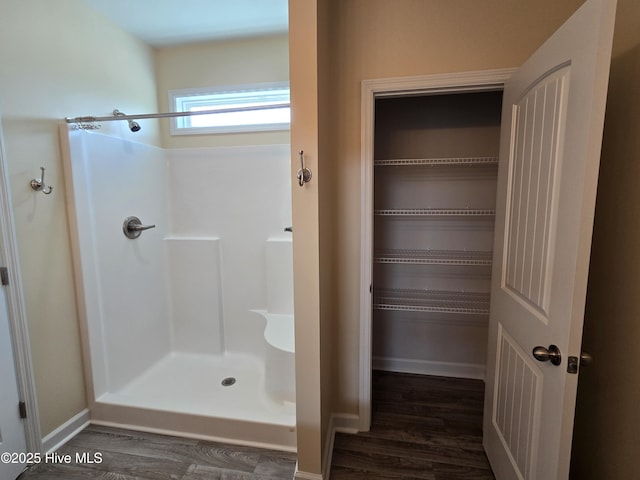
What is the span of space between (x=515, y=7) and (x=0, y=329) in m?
2.93

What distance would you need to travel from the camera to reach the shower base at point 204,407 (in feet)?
5.79

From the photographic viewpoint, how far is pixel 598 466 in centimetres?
122

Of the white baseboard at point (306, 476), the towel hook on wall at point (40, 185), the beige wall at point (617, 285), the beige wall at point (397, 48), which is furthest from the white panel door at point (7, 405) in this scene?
the beige wall at point (617, 285)

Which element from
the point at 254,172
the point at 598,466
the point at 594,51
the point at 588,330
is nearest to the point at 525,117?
the point at 594,51

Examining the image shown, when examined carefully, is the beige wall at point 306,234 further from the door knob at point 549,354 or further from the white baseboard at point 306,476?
the door knob at point 549,354

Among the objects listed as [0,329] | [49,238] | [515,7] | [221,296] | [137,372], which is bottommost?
[137,372]

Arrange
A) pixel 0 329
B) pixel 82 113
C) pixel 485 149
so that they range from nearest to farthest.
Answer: pixel 0 329 < pixel 82 113 < pixel 485 149

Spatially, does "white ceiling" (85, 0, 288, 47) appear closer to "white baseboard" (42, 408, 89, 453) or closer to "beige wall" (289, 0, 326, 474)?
"beige wall" (289, 0, 326, 474)

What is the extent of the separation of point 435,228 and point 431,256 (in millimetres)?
255

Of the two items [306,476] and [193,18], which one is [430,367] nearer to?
[306,476]

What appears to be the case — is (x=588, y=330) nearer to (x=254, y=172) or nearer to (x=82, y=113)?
(x=254, y=172)

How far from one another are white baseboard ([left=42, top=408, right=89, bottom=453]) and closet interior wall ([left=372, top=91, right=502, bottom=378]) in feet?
6.58

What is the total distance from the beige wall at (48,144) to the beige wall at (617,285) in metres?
2.63

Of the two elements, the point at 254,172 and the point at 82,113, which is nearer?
the point at 82,113
